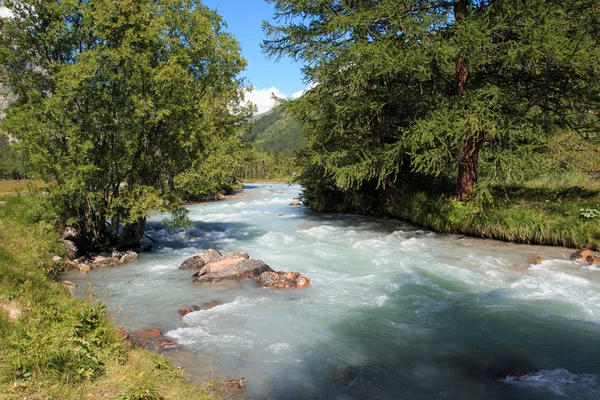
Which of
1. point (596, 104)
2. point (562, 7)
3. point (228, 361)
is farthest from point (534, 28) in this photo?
point (228, 361)

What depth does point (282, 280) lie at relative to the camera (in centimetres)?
1095

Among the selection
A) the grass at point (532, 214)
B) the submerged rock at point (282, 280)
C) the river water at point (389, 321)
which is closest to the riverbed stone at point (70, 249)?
the river water at point (389, 321)

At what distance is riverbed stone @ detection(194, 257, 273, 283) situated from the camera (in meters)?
11.3

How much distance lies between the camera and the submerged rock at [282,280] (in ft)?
35.5

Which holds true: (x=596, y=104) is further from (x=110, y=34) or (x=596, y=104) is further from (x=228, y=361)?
(x=110, y=34)

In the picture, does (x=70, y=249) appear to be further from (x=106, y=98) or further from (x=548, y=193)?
(x=548, y=193)

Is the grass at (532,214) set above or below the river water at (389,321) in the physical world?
above

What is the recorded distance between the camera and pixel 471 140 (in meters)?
16.7

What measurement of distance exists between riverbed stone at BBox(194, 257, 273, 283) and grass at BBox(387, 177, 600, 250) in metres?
9.05

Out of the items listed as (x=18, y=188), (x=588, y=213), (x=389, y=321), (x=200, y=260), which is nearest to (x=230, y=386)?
(x=389, y=321)

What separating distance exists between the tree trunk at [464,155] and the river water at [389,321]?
3347mm

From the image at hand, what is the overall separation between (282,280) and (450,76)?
1328 cm

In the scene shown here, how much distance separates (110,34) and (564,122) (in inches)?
671

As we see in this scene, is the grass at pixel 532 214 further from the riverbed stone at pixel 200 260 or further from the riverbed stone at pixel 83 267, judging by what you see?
the riverbed stone at pixel 83 267
